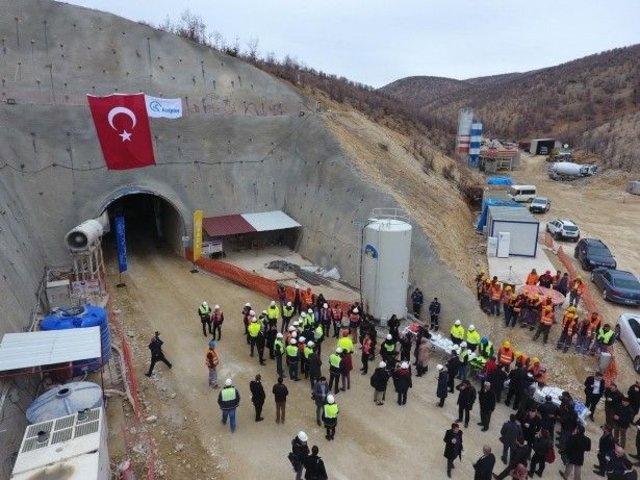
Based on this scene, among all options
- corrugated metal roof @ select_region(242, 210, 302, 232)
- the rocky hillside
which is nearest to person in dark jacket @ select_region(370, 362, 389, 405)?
corrugated metal roof @ select_region(242, 210, 302, 232)

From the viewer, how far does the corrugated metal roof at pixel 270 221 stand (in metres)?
26.9

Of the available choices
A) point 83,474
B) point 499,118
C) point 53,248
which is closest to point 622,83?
point 499,118

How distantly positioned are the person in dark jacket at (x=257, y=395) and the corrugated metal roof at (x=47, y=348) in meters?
3.88

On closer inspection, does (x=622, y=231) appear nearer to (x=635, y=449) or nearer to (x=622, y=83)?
(x=635, y=449)

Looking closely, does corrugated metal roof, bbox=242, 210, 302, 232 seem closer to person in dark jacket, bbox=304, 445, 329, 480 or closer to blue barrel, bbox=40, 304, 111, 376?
blue barrel, bbox=40, 304, 111, 376

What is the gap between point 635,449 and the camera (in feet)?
41.1

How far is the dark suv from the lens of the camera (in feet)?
80.3

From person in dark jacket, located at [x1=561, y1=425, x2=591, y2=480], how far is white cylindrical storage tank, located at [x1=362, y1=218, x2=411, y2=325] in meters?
8.38

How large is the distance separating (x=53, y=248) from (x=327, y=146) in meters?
15.4

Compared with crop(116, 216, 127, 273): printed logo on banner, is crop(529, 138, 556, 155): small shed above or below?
above

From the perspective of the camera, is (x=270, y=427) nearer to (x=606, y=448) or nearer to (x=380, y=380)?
(x=380, y=380)

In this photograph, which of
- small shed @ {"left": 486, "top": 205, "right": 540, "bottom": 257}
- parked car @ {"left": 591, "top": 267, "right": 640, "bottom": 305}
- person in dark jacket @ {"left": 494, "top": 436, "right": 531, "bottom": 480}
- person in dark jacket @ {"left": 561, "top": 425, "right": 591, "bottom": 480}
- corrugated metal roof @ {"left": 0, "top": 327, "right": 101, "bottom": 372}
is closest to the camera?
person in dark jacket @ {"left": 494, "top": 436, "right": 531, "bottom": 480}

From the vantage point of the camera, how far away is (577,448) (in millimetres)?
10484

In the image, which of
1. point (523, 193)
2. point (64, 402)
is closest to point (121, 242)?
point (64, 402)
